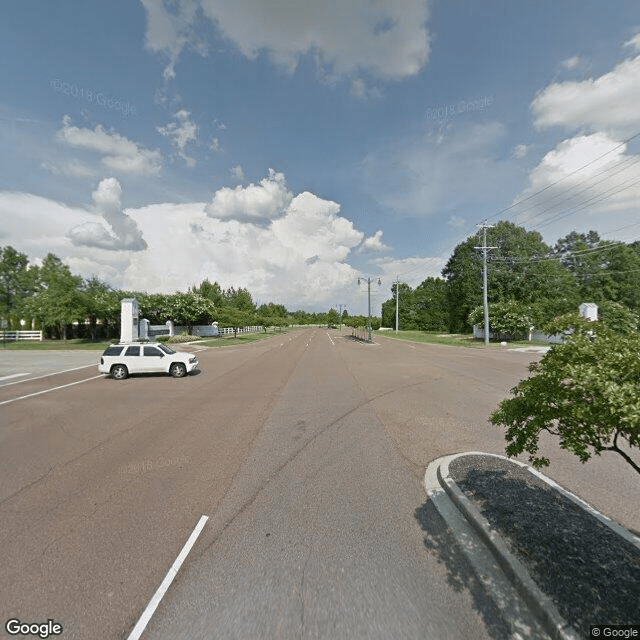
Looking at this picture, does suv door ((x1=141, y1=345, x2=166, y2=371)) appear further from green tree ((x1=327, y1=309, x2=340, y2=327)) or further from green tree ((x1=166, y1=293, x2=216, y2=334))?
green tree ((x1=327, y1=309, x2=340, y2=327))

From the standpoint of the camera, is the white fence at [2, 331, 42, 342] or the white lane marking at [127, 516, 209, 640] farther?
the white fence at [2, 331, 42, 342]

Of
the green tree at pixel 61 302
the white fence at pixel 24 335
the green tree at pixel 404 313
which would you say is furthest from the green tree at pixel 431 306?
the white fence at pixel 24 335

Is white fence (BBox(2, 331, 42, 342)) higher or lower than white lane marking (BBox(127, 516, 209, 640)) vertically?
higher

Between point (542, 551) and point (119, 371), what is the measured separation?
15963mm

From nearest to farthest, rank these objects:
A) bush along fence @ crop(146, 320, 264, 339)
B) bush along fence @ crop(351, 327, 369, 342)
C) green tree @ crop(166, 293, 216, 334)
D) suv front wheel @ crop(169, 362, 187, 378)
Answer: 1. suv front wheel @ crop(169, 362, 187, 378)
2. bush along fence @ crop(146, 320, 264, 339)
3. green tree @ crop(166, 293, 216, 334)
4. bush along fence @ crop(351, 327, 369, 342)

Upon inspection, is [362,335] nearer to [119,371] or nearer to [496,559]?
[119,371]

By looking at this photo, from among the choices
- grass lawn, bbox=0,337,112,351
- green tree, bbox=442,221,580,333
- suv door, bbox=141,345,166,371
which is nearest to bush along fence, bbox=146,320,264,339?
grass lawn, bbox=0,337,112,351

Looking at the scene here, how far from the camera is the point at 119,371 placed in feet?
47.6

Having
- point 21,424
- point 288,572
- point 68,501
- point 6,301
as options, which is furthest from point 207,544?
point 6,301

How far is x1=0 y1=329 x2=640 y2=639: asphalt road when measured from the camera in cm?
268

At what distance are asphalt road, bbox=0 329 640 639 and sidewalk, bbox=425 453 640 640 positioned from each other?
0.28 m

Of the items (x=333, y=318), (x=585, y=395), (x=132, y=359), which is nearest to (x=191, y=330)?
(x=132, y=359)

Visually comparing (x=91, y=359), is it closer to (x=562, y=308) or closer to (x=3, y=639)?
(x=3, y=639)

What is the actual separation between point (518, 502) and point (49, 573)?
16.9 ft
